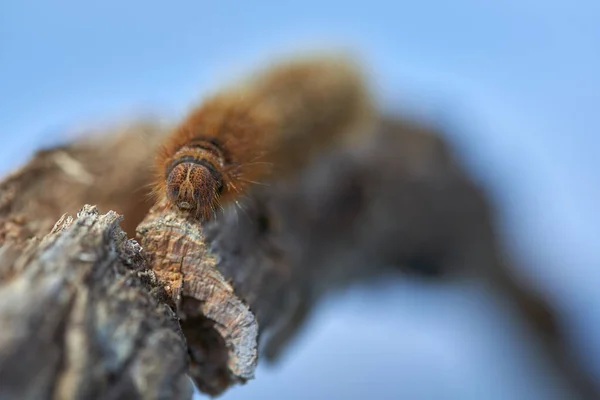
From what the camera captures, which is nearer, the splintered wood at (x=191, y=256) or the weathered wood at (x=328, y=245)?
Answer: the splintered wood at (x=191, y=256)

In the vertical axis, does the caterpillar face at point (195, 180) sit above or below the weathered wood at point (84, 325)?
above

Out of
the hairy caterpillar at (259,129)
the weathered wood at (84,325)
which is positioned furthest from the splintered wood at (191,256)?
the hairy caterpillar at (259,129)

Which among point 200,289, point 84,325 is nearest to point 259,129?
point 200,289

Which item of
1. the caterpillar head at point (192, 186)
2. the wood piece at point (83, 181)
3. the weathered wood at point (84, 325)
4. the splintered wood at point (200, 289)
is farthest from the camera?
the wood piece at point (83, 181)

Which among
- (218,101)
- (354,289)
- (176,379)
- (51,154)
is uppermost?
(218,101)

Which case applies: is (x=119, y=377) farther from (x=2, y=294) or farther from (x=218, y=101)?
(x=218, y=101)

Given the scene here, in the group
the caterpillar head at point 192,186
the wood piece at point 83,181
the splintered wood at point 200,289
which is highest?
the caterpillar head at point 192,186

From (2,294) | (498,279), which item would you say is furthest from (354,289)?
(2,294)

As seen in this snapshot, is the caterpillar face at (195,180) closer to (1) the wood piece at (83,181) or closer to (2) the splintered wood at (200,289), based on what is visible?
(2) the splintered wood at (200,289)

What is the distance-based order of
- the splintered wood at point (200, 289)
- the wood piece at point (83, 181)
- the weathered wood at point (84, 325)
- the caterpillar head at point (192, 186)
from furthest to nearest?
1. the wood piece at point (83, 181)
2. the caterpillar head at point (192, 186)
3. the splintered wood at point (200, 289)
4. the weathered wood at point (84, 325)
